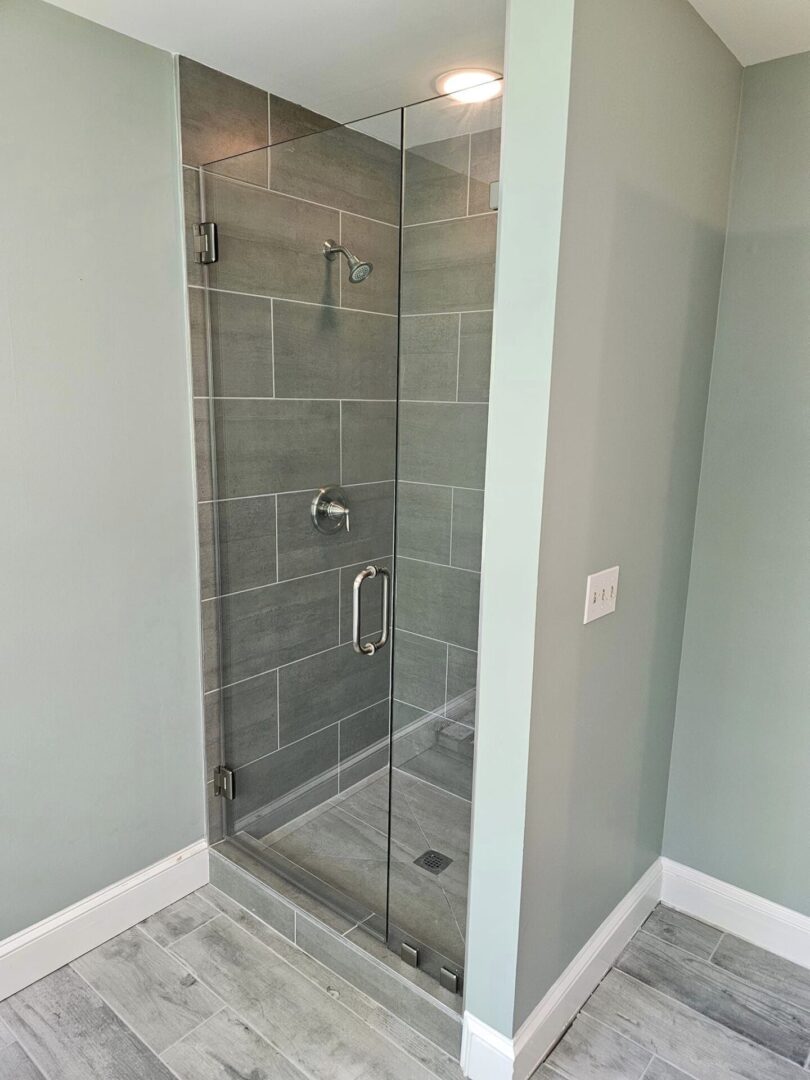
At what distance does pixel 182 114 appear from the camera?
1.89 meters

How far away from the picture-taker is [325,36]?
5.46 ft

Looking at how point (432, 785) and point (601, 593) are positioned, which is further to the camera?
point (432, 785)

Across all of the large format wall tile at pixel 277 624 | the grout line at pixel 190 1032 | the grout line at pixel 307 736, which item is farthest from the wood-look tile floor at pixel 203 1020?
the large format wall tile at pixel 277 624

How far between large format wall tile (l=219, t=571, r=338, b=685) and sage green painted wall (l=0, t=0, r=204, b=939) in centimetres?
14

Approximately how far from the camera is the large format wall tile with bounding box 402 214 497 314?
1.69 metres

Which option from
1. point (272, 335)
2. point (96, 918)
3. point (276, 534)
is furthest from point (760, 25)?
point (96, 918)

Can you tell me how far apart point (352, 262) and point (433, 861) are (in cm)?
165

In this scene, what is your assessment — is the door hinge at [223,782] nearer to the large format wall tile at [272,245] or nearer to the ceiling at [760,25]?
the large format wall tile at [272,245]

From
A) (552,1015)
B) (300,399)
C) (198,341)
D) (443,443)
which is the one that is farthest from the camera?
(300,399)

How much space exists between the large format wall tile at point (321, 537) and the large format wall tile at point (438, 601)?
215mm

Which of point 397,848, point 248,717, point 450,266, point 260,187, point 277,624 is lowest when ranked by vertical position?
point 397,848

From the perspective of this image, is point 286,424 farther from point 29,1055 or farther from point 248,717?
point 29,1055

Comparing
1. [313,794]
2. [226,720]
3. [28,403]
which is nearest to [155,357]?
[28,403]

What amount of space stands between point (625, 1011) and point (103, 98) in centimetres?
261
